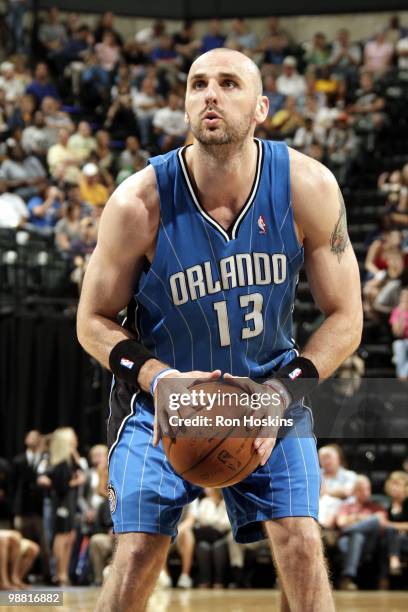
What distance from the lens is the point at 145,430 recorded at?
13.0 ft

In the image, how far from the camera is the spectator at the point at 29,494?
10625 mm

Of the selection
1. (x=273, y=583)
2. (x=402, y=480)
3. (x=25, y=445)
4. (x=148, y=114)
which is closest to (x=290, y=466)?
(x=402, y=480)

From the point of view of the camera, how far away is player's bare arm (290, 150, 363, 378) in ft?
13.1

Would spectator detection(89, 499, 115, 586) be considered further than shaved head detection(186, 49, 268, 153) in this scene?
Yes

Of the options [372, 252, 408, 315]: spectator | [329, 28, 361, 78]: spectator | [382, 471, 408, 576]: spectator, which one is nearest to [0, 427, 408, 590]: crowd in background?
[382, 471, 408, 576]: spectator

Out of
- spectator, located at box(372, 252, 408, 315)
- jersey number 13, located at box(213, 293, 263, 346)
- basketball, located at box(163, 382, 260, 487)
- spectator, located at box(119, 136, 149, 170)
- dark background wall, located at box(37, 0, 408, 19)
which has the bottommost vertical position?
basketball, located at box(163, 382, 260, 487)

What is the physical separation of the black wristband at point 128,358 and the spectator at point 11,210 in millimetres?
8713

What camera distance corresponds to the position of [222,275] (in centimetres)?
398

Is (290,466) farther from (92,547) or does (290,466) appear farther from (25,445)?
(25,445)

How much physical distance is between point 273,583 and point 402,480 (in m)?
1.70

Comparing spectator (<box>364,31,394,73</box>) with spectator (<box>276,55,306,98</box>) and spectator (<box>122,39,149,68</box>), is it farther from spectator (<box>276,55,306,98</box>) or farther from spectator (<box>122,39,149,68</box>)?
spectator (<box>122,39,149,68</box>)

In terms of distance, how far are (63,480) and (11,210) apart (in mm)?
3917

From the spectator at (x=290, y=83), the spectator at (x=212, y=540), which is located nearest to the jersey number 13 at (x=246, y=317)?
the spectator at (x=212, y=540)

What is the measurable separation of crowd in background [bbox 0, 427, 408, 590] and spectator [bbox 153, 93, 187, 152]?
244 inches
